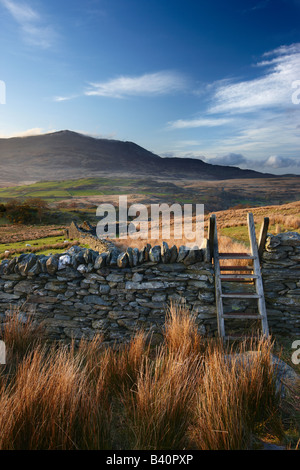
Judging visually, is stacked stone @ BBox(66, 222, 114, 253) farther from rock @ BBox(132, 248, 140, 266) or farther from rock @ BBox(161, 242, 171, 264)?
rock @ BBox(161, 242, 171, 264)

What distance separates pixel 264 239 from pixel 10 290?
16.5 ft

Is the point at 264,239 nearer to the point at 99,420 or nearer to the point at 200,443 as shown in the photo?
the point at 200,443

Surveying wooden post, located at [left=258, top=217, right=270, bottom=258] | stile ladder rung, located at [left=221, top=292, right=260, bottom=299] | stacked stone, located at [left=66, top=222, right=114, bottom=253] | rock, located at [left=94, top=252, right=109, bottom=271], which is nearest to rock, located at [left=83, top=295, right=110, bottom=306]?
rock, located at [left=94, top=252, right=109, bottom=271]

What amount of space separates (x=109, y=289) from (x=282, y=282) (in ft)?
10.7

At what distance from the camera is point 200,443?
223 cm

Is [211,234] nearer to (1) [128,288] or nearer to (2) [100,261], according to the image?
(1) [128,288]

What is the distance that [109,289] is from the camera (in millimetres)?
5008

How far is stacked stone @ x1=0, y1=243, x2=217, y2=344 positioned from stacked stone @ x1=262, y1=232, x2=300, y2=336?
113 centimetres

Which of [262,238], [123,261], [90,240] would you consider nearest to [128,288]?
[123,261]

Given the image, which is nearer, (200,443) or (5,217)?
(200,443)

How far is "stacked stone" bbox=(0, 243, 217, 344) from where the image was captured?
4.85 m

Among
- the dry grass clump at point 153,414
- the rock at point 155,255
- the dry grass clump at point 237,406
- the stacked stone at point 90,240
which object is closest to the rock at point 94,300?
the rock at point 155,255
